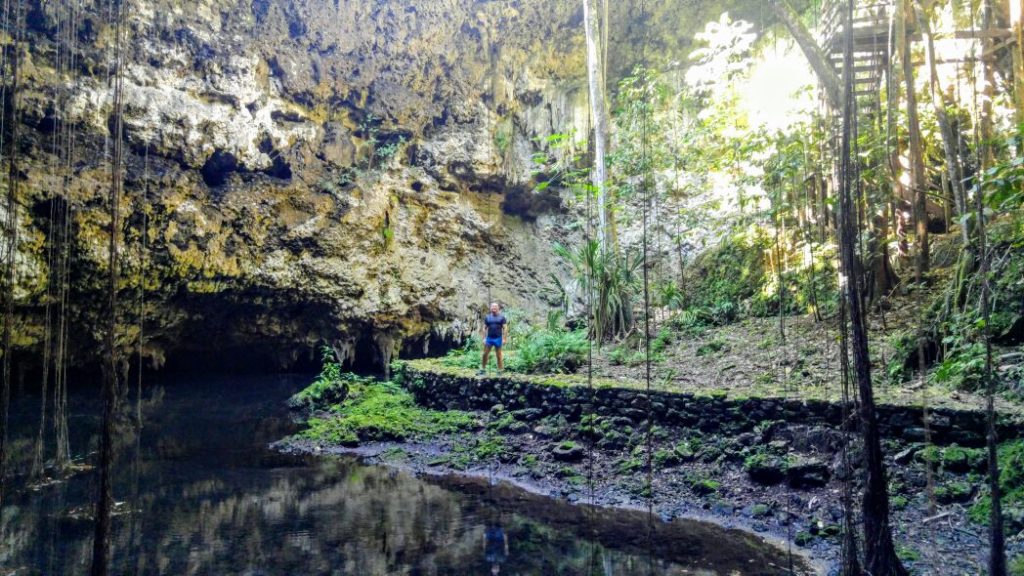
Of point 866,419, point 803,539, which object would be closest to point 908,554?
point 803,539

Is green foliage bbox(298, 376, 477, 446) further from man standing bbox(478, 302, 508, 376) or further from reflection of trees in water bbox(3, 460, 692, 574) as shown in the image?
reflection of trees in water bbox(3, 460, 692, 574)

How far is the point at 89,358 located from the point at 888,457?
1295cm

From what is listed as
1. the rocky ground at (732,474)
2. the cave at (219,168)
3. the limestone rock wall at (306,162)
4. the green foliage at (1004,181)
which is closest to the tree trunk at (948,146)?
the green foliage at (1004,181)

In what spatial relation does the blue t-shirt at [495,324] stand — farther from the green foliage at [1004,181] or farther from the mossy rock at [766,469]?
the green foliage at [1004,181]

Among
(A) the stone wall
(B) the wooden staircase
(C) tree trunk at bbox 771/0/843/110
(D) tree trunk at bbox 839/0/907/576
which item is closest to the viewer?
(D) tree trunk at bbox 839/0/907/576

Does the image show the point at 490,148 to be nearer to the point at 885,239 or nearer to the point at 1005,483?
the point at 885,239

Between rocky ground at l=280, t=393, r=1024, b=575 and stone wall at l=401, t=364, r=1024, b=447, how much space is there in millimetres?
123

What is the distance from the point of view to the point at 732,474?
6023 mm

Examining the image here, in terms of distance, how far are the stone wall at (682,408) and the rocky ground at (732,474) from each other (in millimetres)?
123

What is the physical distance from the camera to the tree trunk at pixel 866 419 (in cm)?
325

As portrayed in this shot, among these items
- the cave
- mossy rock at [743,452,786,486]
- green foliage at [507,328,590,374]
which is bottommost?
mossy rock at [743,452,786,486]

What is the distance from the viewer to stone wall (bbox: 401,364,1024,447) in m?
5.05

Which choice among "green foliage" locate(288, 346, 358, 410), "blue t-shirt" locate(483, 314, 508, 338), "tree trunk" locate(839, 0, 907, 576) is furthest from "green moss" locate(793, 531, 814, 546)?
"green foliage" locate(288, 346, 358, 410)

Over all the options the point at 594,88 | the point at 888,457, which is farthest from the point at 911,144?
the point at 594,88
